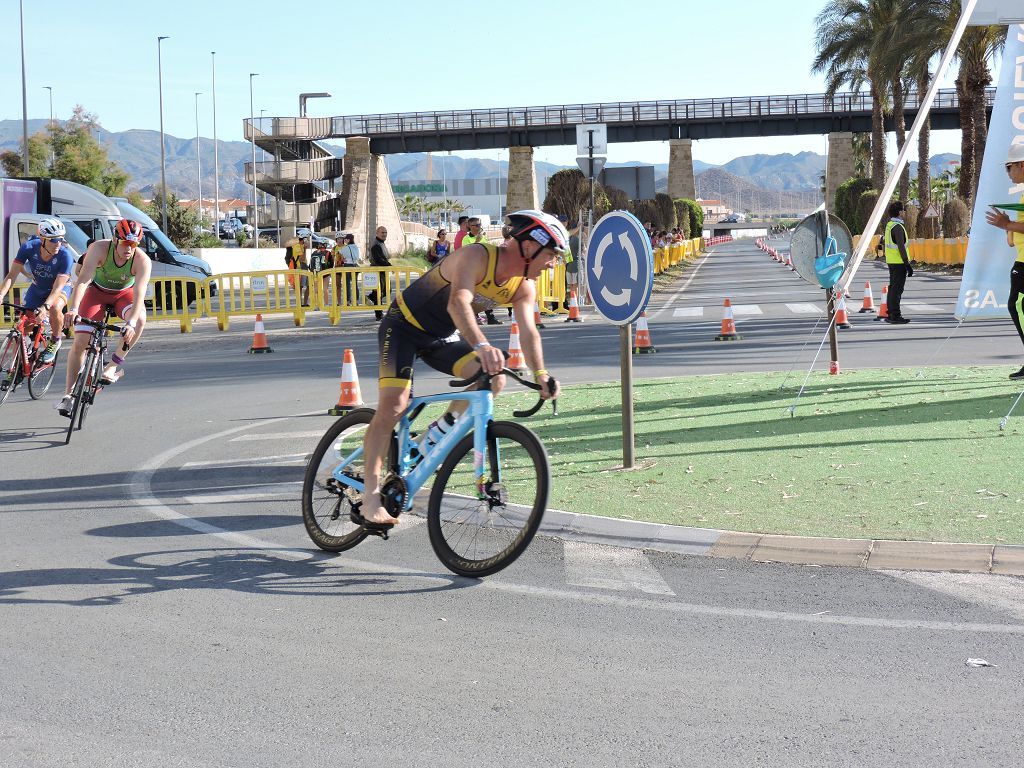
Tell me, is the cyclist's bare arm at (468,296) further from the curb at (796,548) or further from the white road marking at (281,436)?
the white road marking at (281,436)

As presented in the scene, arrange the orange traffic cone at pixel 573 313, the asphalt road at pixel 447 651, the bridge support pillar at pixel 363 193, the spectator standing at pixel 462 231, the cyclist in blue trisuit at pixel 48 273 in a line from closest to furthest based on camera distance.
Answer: the asphalt road at pixel 447 651 < the cyclist in blue trisuit at pixel 48 273 < the spectator standing at pixel 462 231 < the orange traffic cone at pixel 573 313 < the bridge support pillar at pixel 363 193

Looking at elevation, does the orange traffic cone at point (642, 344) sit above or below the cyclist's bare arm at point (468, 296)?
below

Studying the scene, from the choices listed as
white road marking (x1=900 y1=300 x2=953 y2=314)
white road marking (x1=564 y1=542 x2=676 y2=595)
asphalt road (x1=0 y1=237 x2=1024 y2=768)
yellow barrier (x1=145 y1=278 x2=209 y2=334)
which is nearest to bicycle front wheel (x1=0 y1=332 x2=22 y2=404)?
asphalt road (x1=0 y1=237 x2=1024 y2=768)

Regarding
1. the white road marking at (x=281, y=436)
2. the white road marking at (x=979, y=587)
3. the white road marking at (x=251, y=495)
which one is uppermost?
the white road marking at (x=281, y=436)

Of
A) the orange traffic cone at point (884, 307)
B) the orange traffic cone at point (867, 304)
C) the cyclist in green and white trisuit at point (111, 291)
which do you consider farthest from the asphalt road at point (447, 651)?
the orange traffic cone at point (867, 304)

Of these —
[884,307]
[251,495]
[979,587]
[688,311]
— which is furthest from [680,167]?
[979,587]

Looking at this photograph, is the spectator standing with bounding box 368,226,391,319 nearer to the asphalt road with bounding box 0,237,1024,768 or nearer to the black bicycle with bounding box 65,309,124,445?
the black bicycle with bounding box 65,309,124,445

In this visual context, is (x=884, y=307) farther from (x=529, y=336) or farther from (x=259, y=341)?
(x=529, y=336)

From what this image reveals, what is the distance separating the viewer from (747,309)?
1061 inches

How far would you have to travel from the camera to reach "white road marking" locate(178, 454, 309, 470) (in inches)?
374

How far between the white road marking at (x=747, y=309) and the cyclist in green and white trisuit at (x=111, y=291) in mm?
15713

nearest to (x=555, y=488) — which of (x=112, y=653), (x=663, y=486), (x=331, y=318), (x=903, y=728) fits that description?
(x=663, y=486)

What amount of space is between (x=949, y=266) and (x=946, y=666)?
42283 mm

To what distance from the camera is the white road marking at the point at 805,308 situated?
83.9 feet
